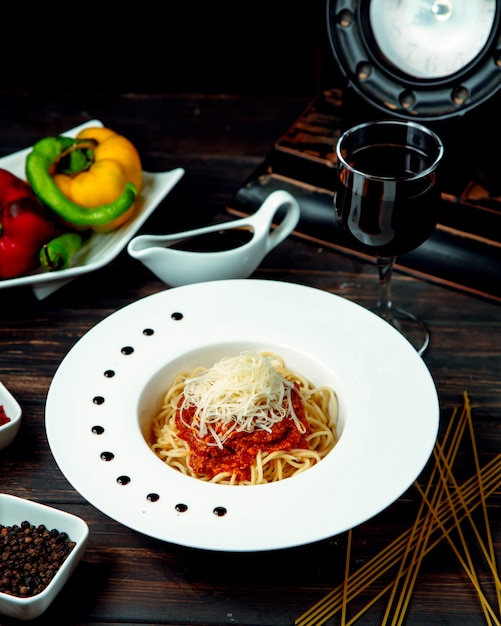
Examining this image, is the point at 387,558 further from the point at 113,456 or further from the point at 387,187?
the point at 387,187

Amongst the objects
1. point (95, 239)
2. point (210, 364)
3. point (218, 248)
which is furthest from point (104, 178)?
point (210, 364)

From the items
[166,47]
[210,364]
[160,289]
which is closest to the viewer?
[210,364]

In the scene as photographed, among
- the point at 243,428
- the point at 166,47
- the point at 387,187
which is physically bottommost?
the point at 166,47

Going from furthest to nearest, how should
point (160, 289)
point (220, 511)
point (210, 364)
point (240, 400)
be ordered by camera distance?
point (160, 289)
point (210, 364)
point (240, 400)
point (220, 511)

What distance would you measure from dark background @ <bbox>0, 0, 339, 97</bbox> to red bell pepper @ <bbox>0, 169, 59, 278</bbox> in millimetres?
1420

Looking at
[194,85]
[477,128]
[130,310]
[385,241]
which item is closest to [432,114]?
[477,128]

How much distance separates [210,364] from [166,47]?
211 centimetres

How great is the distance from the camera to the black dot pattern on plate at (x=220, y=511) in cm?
127

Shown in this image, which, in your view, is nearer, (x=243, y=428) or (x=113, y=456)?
(x=113, y=456)

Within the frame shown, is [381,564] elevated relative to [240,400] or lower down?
lower down

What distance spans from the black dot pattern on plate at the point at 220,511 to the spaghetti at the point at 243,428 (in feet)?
0.65

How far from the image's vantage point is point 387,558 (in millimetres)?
1392

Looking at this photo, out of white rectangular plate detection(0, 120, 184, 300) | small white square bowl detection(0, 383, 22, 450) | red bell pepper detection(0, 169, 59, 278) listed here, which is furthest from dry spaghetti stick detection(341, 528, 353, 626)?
red bell pepper detection(0, 169, 59, 278)

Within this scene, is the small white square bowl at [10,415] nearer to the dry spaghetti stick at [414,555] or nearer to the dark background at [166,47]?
the dry spaghetti stick at [414,555]
